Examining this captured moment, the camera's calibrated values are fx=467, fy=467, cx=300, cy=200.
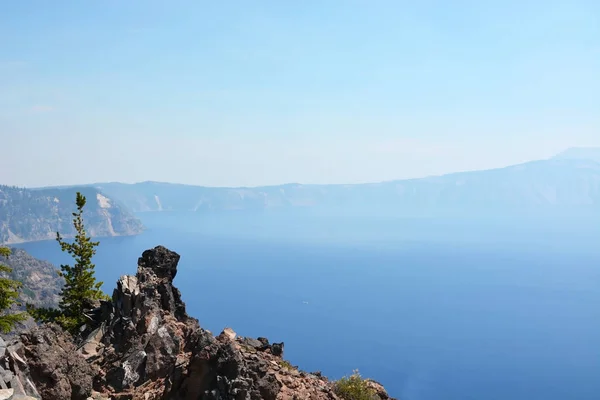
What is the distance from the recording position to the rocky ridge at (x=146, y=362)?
1648 cm

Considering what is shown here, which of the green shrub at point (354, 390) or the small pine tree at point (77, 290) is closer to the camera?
the green shrub at point (354, 390)

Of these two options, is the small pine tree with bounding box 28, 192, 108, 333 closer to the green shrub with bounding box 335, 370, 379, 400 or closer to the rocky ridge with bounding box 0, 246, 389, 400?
the rocky ridge with bounding box 0, 246, 389, 400

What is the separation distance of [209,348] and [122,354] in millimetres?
5372

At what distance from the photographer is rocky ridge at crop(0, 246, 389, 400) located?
54.1ft

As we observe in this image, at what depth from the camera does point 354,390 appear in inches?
733

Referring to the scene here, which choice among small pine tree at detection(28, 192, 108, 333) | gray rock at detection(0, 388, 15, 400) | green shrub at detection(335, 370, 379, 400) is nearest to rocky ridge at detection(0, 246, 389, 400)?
gray rock at detection(0, 388, 15, 400)

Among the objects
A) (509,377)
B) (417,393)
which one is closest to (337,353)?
(417,393)

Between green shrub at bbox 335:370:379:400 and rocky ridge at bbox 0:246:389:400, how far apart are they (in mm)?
462

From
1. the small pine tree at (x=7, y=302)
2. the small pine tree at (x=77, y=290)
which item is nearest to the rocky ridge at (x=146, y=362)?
the small pine tree at (x=7, y=302)

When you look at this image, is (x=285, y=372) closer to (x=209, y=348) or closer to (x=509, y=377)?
(x=209, y=348)

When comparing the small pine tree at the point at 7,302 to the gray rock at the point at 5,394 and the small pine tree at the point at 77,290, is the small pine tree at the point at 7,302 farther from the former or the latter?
the gray rock at the point at 5,394

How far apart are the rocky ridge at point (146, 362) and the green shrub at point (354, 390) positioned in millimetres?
462

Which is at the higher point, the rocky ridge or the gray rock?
the gray rock

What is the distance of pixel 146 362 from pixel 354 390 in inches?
340
